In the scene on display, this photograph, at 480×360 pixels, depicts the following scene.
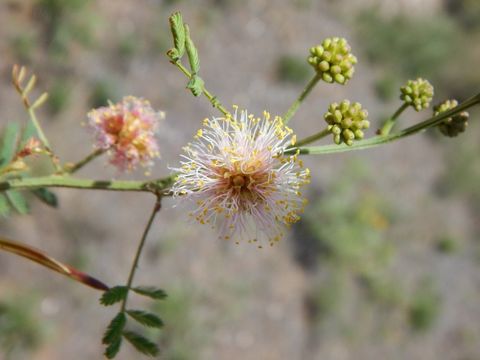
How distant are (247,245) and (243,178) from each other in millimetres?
4902

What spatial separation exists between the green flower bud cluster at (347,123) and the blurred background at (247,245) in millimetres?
3816

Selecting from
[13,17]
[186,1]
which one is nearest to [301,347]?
[186,1]

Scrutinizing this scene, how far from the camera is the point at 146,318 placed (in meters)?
1.43

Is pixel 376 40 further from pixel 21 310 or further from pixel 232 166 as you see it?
pixel 232 166

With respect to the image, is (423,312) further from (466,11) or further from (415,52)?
(466,11)

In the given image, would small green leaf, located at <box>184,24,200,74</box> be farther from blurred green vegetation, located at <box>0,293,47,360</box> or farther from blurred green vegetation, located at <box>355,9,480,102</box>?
blurred green vegetation, located at <box>355,9,480,102</box>

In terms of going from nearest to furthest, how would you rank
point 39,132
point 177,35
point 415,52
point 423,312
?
point 177,35
point 39,132
point 423,312
point 415,52

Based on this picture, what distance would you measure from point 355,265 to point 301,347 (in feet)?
4.42

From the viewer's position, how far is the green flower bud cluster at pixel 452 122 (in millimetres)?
1385

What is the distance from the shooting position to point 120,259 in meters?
5.72

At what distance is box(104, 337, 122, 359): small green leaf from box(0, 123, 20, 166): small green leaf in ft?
2.70

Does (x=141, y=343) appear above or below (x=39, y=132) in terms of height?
below

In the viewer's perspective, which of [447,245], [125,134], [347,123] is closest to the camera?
[347,123]

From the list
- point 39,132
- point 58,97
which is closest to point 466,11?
point 58,97
